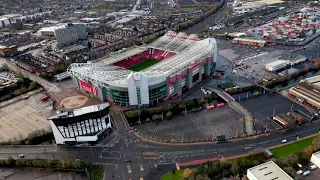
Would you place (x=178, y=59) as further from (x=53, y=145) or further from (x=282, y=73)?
(x=53, y=145)

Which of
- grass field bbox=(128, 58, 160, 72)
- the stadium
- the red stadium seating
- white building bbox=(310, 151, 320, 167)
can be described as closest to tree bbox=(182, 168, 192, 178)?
white building bbox=(310, 151, 320, 167)

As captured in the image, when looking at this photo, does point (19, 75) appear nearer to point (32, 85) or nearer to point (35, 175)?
point (32, 85)

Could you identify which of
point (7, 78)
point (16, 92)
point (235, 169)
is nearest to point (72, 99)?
point (16, 92)

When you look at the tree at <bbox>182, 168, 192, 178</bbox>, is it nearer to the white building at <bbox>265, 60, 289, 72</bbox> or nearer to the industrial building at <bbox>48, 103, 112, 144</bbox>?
the industrial building at <bbox>48, 103, 112, 144</bbox>

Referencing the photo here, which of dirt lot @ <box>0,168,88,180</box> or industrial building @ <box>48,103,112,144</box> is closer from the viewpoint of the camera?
dirt lot @ <box>0,168,88,180</box>

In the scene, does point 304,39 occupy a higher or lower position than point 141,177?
higher

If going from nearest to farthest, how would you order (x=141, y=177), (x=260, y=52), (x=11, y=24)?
(x=141, y=177), (x=260, y=52), (x=11, y=24)

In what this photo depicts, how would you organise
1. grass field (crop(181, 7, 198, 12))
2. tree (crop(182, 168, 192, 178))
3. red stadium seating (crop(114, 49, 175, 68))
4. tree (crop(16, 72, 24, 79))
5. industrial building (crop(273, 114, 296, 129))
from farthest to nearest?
grass field (crop(181, 7, 198, 12)) < red stadium seating (crop(114, 49, 175, 68)) < tree (crop(16, 72, 24, 79)) < industrial building (crop(273, 114, 296, 129)) < tree (crop(182, 168, 192, 178))

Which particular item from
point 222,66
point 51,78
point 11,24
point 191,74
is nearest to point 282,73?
point 222,66
